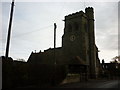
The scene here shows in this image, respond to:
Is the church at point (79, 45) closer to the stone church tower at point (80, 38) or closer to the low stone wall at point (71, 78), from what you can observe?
the stone church tower at point (80, 38)

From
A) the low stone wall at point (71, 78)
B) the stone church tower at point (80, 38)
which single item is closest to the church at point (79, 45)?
the stone church tower at point (80, 38)

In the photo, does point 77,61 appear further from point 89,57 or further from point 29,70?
point 29,70

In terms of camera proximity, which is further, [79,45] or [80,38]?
[80,38]

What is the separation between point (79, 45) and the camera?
43.5 m

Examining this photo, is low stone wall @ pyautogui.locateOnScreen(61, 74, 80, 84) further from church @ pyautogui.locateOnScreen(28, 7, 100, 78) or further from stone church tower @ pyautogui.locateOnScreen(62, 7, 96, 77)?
stone church tower @ pyautogui.locateOnScreen(62, 7, 96, 77)

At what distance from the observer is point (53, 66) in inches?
971

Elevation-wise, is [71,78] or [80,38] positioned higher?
[80,38]

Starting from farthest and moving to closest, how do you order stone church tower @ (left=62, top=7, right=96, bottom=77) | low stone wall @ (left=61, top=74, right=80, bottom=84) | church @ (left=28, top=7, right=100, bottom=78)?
stone church tower @ (left=62, top=7, right=96, bottom=77), church @ (left=28, top=7, right=100, bottom=78), low stone wall @ (left=61, top=74, right=80, bottom=84)

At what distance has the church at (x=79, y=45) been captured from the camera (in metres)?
42.8

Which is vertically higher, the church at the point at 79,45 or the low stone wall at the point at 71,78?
the church at the point at 79,45

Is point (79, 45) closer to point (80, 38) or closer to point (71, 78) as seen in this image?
point (80, 38)

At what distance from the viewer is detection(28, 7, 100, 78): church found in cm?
4275

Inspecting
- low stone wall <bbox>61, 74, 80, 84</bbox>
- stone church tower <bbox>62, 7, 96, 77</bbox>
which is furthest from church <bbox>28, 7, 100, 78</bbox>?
low stone wall <bbox>61, 74, 80, 84</bbox>

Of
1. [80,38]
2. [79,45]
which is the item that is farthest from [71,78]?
[80,38]
